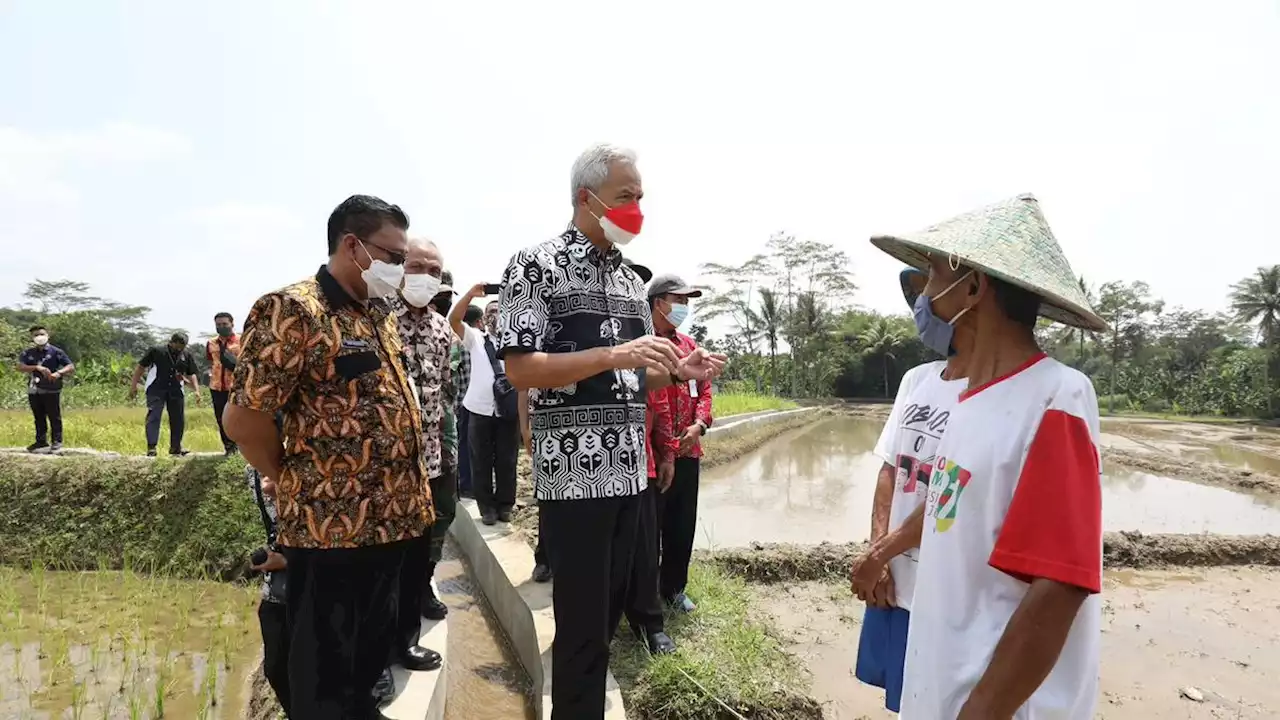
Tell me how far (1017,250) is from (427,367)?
2380 millimetres

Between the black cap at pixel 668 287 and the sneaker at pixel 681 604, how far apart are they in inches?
61.1

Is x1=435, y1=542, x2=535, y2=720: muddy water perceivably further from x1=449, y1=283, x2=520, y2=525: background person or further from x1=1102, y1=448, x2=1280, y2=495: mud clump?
x1=1102, y1=448, x2=1280, y2=495: mud clump

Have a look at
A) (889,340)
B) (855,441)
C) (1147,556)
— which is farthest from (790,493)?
(889,340)

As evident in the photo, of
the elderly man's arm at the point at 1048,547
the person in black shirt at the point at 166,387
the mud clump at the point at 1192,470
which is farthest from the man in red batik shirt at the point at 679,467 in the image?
the mud clump at the point at 1192,470

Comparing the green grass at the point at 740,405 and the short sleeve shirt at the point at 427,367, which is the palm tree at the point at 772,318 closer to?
the green grass at the point at 740,405

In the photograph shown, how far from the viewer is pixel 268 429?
72.2 inches

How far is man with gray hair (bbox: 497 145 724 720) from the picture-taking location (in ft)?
6.50

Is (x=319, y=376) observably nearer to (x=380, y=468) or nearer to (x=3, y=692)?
(x=380, y=468)

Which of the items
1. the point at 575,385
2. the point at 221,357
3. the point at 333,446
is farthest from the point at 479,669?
the point at 221,357

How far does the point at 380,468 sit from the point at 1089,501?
1665 millimetres

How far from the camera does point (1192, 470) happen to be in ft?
40.4

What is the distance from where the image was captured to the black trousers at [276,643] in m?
2.17

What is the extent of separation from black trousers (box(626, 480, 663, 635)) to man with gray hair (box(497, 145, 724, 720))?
468mm

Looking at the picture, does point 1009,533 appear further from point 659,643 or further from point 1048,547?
point 659,643
